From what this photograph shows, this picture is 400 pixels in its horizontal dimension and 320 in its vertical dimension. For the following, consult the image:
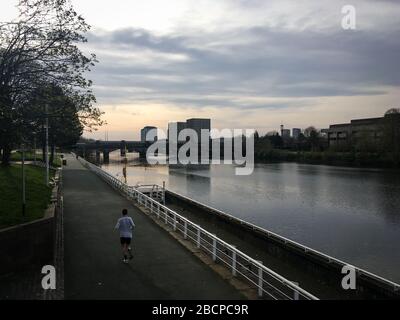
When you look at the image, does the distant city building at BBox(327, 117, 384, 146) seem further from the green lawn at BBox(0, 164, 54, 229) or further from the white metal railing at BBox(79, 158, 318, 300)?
the green lawn at BBox(0, 164, 54, 229)

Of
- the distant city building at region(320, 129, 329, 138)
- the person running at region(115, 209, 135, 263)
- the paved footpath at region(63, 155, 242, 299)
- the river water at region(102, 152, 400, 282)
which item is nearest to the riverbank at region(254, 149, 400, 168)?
the river water at region(102, 152, 400, 282)

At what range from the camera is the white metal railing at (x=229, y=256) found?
10227 mm

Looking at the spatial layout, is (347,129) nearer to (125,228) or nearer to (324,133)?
(324,133)

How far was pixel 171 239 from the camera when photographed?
16.4m

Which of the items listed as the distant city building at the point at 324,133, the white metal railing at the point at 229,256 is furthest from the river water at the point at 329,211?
the distant city building at the point at 324,133

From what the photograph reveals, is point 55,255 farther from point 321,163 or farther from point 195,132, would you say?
point 195,132

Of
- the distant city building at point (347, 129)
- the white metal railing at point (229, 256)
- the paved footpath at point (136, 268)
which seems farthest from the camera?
the distant city building at point (347, 129)

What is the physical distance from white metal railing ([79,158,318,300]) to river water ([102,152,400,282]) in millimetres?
6426

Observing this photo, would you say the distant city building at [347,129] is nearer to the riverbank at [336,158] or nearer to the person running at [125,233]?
the riverbank at [336,158]

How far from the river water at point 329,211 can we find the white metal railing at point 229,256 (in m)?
6.43

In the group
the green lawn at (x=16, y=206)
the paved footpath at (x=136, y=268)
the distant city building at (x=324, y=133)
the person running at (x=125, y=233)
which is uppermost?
the distant city building at (x=324, y=133)

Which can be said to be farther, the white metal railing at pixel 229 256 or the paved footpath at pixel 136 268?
the paved footpath at pixel 136 268
